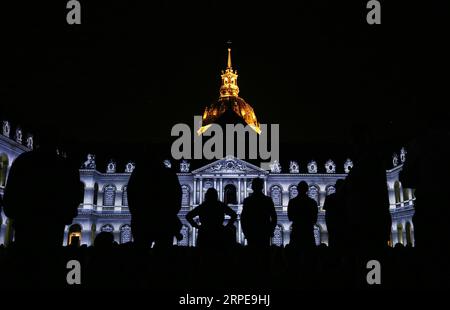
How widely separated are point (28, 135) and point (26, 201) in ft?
103

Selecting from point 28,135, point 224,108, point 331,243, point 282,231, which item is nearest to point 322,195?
point 282,231

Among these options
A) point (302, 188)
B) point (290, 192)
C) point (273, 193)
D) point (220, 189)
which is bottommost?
point (302, 188)

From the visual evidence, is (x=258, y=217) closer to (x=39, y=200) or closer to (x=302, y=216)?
(x=302, y=216)

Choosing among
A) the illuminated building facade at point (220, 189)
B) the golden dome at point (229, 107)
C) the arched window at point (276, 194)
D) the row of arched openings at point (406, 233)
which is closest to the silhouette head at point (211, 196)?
the illuminated building facade at point (220, 189)

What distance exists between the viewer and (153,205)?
6.71m

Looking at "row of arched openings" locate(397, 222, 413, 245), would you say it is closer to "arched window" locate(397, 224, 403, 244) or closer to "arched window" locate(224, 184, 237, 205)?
"arched window" locate(397, 224, 403, 244)

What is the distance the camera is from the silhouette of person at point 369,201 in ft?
20.5

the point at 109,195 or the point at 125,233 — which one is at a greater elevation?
the point at 109,195

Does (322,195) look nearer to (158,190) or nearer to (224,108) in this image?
(224,108)

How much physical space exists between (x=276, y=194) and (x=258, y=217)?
34.3 metres

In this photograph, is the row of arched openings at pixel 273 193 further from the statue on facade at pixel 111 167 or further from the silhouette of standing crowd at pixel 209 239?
the silhouette of standing crowd at pixel 209 239

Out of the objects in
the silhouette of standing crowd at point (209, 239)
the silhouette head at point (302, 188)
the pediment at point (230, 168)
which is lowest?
the silhouette of standing crowd at point (209, 239)

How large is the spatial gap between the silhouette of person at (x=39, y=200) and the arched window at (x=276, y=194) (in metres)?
36.3

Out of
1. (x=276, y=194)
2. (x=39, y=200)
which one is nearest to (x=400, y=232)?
(x=276, y=194)
